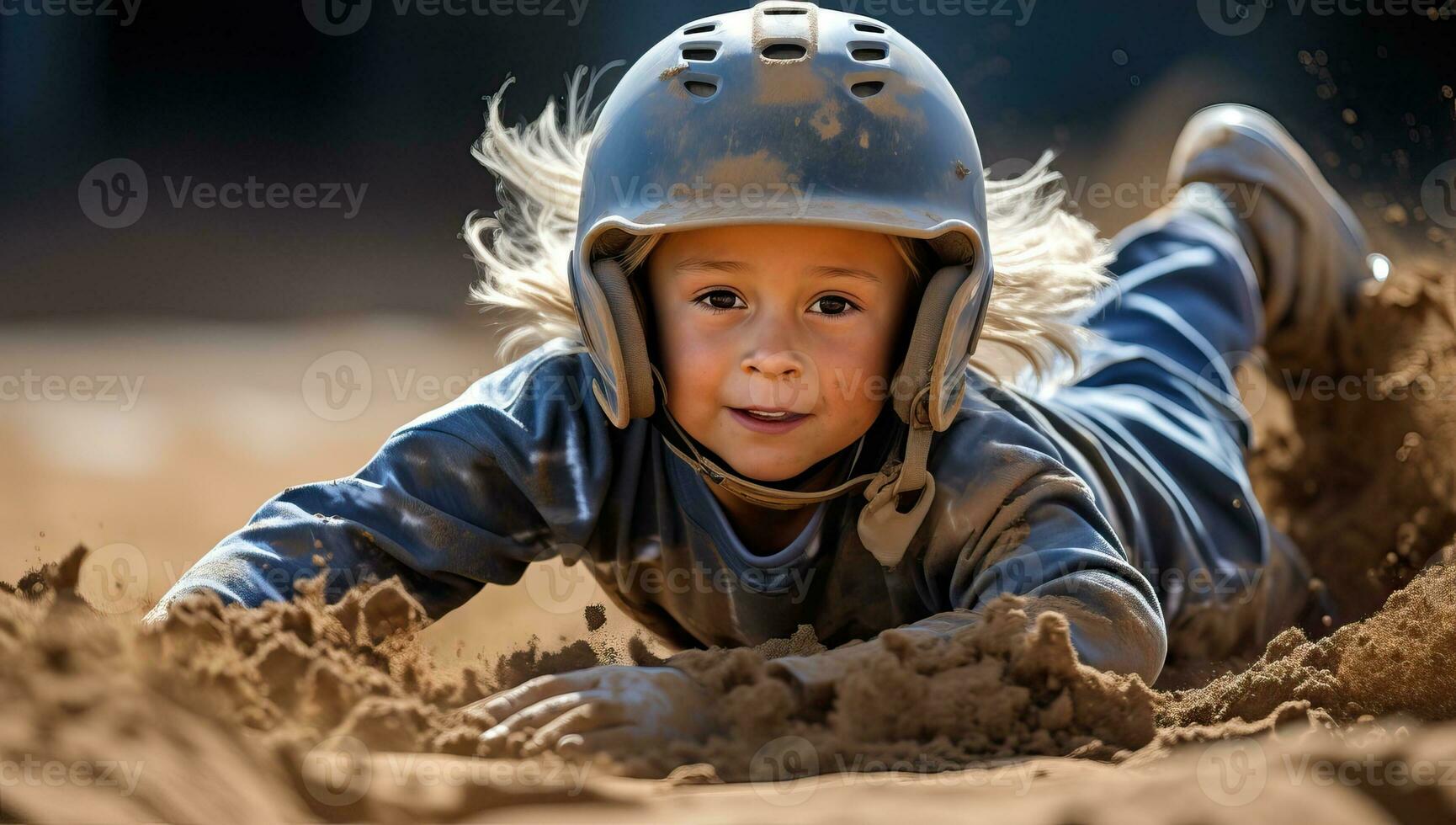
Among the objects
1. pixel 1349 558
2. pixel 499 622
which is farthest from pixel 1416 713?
pixel 499 622

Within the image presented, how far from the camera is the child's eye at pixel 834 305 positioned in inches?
72.3

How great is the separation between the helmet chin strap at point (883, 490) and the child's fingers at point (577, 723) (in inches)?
24.6

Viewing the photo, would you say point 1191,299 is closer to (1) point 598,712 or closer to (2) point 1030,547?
(2) point 1030,547

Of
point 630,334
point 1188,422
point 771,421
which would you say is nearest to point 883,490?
point 771,421

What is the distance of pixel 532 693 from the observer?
134cm

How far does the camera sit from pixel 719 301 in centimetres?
186

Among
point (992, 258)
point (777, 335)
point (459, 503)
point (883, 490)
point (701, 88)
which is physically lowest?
point (883, 490)

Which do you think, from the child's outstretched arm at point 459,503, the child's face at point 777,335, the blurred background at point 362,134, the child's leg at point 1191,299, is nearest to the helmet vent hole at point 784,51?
the child's face at point 777,335

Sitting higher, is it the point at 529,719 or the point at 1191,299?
the point at 1191,299

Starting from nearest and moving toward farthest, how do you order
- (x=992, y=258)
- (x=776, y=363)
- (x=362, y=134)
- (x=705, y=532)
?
(x=776, y=363) → (x=705, y=532) → (x=992, y=258) → (x=362, y=134)

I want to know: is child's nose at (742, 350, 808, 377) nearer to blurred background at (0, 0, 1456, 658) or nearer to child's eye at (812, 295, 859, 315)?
child's eye at (812, 295, 859, 315)

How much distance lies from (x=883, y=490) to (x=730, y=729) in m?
0.61

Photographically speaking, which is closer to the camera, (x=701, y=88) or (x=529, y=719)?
(x=529, y=719)

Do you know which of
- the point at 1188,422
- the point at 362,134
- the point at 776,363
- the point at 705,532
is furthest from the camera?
the point at 362,134
